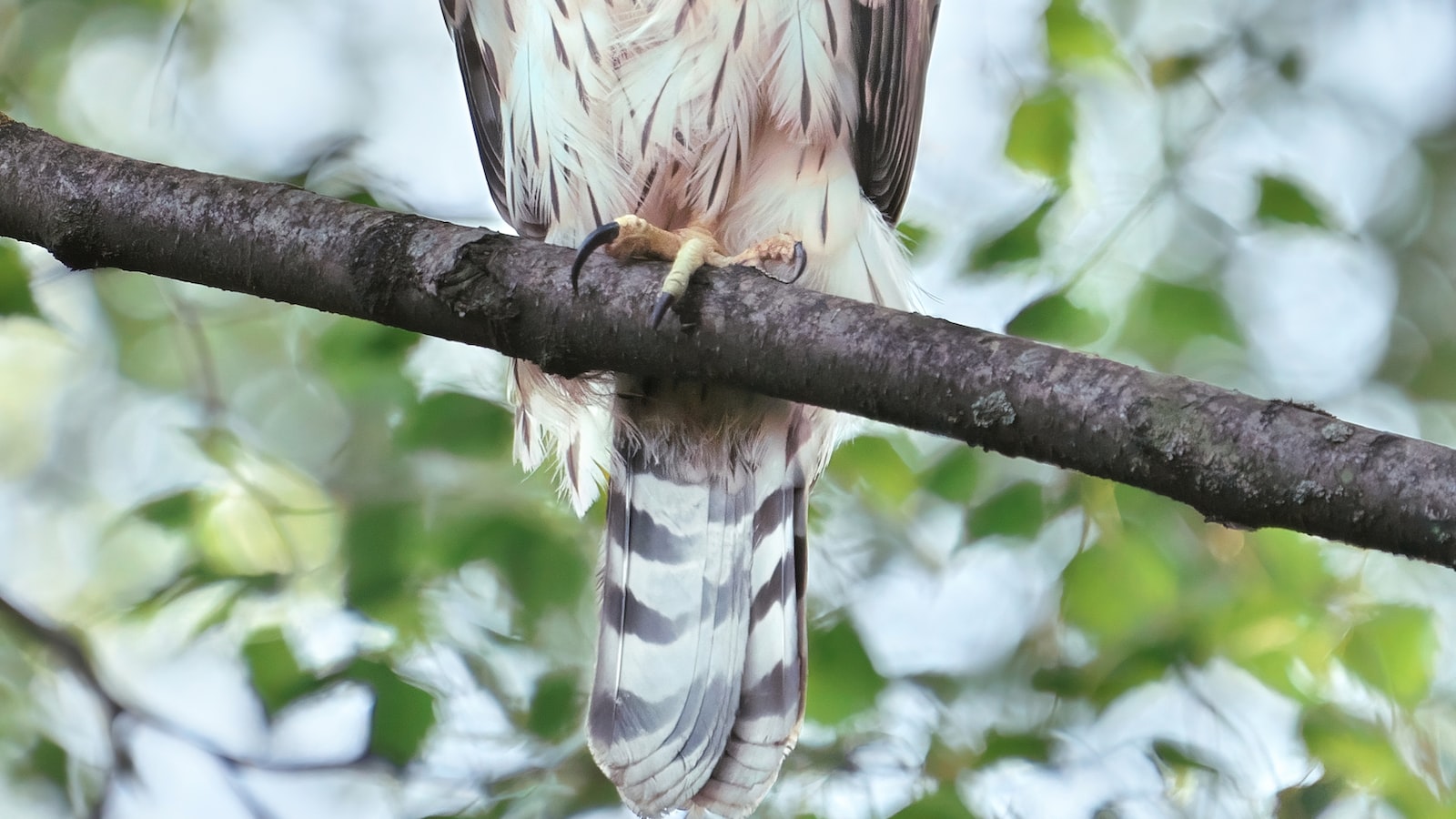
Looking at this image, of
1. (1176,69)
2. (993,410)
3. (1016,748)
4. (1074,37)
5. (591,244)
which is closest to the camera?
Result: (993,410)

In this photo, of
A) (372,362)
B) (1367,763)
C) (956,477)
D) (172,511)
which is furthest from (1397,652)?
(172,511)

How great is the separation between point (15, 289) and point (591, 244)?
119 centimetres

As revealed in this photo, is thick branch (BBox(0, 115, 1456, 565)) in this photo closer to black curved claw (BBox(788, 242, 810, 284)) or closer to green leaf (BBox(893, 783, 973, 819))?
black curved claw (BBox(788, 242, 810, 284))

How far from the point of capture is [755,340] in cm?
154

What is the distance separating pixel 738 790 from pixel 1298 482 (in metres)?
1.46

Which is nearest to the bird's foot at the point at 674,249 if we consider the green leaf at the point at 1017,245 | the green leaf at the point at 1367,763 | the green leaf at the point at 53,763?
the green leaf at the point at 1017,245

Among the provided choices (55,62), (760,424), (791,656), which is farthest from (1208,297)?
(55,62)

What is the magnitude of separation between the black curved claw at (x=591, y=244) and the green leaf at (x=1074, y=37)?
105cm

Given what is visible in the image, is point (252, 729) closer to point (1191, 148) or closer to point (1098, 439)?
point (1098, 439)

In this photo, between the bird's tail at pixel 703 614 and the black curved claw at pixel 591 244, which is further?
the bird's tail at pixel 703 614

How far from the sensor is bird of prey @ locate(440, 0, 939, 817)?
2.29 m

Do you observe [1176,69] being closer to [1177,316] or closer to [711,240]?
[1177,316]

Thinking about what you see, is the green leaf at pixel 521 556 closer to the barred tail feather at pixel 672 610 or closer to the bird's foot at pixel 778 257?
the barred tail feather at pixel 672 610

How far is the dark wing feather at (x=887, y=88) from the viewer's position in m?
2.40
